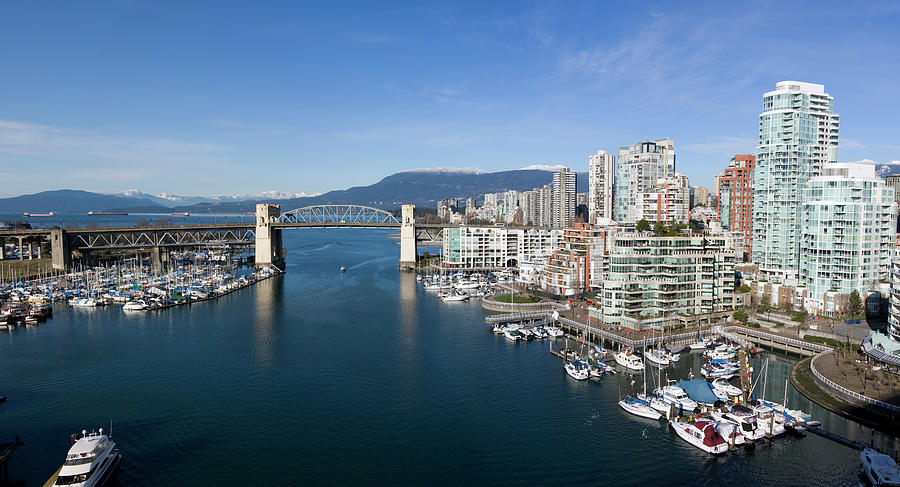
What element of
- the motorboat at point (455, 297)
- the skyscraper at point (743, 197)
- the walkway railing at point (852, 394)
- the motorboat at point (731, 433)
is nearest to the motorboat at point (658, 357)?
the walkway railing at point (852, 394)

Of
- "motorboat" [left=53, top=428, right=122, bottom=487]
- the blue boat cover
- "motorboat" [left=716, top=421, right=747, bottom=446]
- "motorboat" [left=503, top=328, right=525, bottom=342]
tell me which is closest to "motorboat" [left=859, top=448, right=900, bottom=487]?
"motorboat" [left=716, top=421, right=747, bottom=446]

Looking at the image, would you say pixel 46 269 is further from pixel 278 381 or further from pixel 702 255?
pixel 702 255

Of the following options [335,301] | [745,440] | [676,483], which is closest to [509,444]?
[676,483]

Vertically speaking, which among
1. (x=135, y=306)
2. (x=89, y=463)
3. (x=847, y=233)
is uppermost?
(x=847, y=233)

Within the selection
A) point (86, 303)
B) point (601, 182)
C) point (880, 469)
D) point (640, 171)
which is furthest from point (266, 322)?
point (601, 182)

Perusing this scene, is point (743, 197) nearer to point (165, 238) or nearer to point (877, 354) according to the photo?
point (877, 354)

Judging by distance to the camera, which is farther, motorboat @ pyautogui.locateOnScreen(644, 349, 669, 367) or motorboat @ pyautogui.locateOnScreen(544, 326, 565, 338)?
motorboat @ pyautogui.locateOnScreen(544, 326, 565, 338)

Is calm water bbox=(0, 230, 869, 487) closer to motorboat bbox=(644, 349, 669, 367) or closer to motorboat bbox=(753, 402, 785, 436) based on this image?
motorboat bbox=(753, 402, 785, 436)
